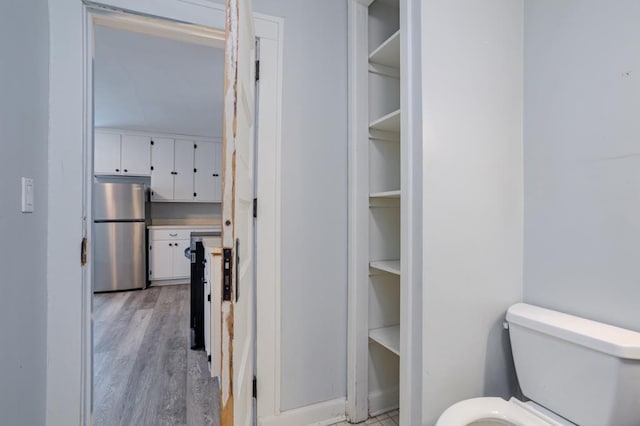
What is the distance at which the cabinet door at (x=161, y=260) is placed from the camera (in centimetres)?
447

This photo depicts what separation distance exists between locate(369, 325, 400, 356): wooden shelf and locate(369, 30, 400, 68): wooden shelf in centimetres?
152

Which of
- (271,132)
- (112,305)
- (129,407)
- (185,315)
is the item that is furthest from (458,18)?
(112,305)

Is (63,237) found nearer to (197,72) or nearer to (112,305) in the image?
(197,72)

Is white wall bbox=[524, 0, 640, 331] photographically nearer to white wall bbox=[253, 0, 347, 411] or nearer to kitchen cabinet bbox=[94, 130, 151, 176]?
white wall bbox=[253, 0, 347, 411]

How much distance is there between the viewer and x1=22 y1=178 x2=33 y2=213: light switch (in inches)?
39.5

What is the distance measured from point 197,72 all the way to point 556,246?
9.56 feet

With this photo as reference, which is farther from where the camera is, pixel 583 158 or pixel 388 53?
pixel 388 53

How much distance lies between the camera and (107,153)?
4383mm

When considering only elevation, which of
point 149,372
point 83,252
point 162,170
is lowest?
point 149,372

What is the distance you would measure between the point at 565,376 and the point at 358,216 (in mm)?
1027

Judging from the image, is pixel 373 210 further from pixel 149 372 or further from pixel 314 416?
pixel 149 372

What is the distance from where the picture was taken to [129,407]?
177cm

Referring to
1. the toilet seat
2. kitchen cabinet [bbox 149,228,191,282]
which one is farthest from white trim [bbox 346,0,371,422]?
kitchen cabinet [bbox 149,228,191,282]

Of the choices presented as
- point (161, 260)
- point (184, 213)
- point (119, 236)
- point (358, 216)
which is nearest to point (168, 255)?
point (161, 260)
